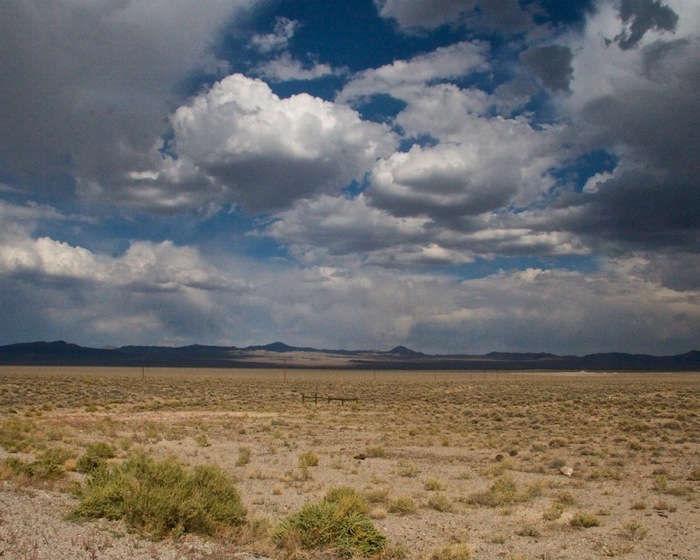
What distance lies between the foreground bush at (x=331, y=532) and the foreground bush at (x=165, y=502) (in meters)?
1.35

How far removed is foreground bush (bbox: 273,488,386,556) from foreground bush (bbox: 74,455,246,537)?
4.44 feet

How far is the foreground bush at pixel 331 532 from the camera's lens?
10273 mm

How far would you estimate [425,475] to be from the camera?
63.7 ft

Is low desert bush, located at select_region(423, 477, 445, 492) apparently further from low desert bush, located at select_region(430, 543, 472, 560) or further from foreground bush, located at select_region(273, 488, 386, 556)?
foreground bush, located at select_region(273, 488, 386, 556)

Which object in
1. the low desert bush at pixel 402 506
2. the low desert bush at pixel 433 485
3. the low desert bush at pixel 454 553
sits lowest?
the low desert bush at pixel 433 485

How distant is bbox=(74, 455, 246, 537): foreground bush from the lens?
412 inches

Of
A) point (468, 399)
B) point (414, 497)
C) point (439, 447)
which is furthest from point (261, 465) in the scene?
point (468, 399)

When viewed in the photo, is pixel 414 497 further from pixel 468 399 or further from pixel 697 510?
pixel 468 399

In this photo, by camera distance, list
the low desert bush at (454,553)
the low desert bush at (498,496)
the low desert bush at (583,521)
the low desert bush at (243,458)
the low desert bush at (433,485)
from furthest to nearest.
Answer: the low desert bush at (243,458)
the low desert bush at (433,485)
the low desert bush at (498,496)
the low desert bush at (583,521)
the low desert bush at (454,553)

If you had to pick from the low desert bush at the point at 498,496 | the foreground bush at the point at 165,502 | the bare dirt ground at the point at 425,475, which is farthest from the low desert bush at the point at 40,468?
the low desert bush at the point at 498,496

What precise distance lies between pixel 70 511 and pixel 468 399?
5026 centimetres

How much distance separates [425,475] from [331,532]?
941 centimetres

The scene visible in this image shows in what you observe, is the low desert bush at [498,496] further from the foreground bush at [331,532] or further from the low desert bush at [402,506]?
the foreground bush at [331,532]

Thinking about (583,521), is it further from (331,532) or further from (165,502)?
(165,502)
